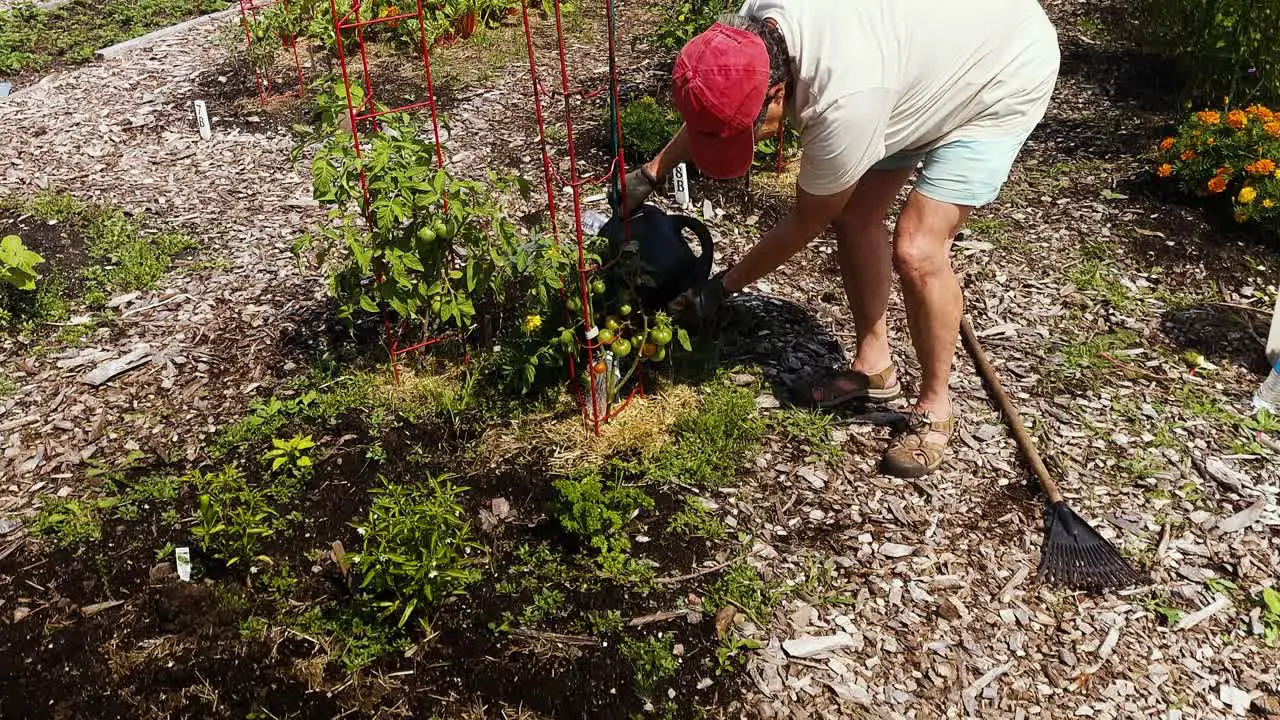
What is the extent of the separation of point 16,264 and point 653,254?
239cm

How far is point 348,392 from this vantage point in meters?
3.28

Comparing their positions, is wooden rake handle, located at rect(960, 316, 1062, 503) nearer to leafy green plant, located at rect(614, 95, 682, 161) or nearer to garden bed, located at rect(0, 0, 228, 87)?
leafy green plant, located at rect(614, 95, 682, 161)

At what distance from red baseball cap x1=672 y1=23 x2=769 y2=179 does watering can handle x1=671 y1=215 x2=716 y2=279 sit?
0.83m

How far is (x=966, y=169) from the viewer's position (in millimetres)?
2600

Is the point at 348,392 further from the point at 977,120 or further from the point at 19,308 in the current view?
the point at 977,120

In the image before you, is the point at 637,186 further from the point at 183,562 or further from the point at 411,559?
the point at 183,562

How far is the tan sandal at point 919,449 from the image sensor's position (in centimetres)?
302

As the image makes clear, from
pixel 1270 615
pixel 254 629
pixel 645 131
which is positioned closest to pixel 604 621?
pixel 254 629

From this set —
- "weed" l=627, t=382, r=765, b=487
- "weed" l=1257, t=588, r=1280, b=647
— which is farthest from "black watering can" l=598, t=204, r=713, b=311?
"weed" l=1257, t=588, r=1280, b=647

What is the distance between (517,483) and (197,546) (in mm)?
908

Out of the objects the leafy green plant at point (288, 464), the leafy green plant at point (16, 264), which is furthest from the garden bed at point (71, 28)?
the leafy green plant at point (288, 464)

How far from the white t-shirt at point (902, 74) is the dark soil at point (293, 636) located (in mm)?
1201

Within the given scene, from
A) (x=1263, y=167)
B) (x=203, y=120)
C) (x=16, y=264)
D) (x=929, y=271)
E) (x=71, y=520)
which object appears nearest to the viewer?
(x=929, y=271)

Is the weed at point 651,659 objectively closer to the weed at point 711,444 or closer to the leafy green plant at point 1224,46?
the weed at point 711,444
